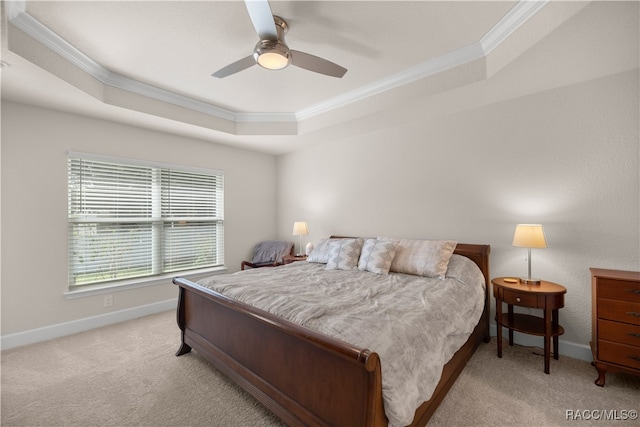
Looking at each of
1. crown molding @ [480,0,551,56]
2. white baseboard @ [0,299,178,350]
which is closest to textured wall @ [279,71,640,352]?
crown molding @ [480,0,551,56]

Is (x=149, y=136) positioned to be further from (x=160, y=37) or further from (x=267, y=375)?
(x=267, y=375)

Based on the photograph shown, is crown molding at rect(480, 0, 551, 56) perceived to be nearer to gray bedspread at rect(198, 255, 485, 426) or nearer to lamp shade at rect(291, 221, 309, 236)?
gray bedspread at rect(198, 255, 485, 426)

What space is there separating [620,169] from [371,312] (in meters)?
2.56

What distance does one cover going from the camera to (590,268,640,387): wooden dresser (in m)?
1.99

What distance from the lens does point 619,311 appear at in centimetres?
204

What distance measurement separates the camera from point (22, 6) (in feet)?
6.01

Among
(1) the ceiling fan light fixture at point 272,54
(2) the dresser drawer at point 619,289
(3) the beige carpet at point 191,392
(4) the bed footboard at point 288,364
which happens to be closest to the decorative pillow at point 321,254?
(4) the bed footboard at point 288,364

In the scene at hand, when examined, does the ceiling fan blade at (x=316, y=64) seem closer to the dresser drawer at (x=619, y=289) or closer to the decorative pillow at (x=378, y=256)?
the decorative pillow at (x=378, y=256)

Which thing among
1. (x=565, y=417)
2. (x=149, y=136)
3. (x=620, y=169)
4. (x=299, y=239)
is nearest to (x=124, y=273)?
(x=149, y=136)

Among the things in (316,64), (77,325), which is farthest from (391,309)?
(77,325)

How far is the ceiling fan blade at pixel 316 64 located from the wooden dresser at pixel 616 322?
2522 millimetres

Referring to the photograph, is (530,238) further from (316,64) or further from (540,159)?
(316,64)

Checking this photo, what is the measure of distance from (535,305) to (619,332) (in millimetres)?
505

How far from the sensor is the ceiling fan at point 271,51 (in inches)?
63.6
